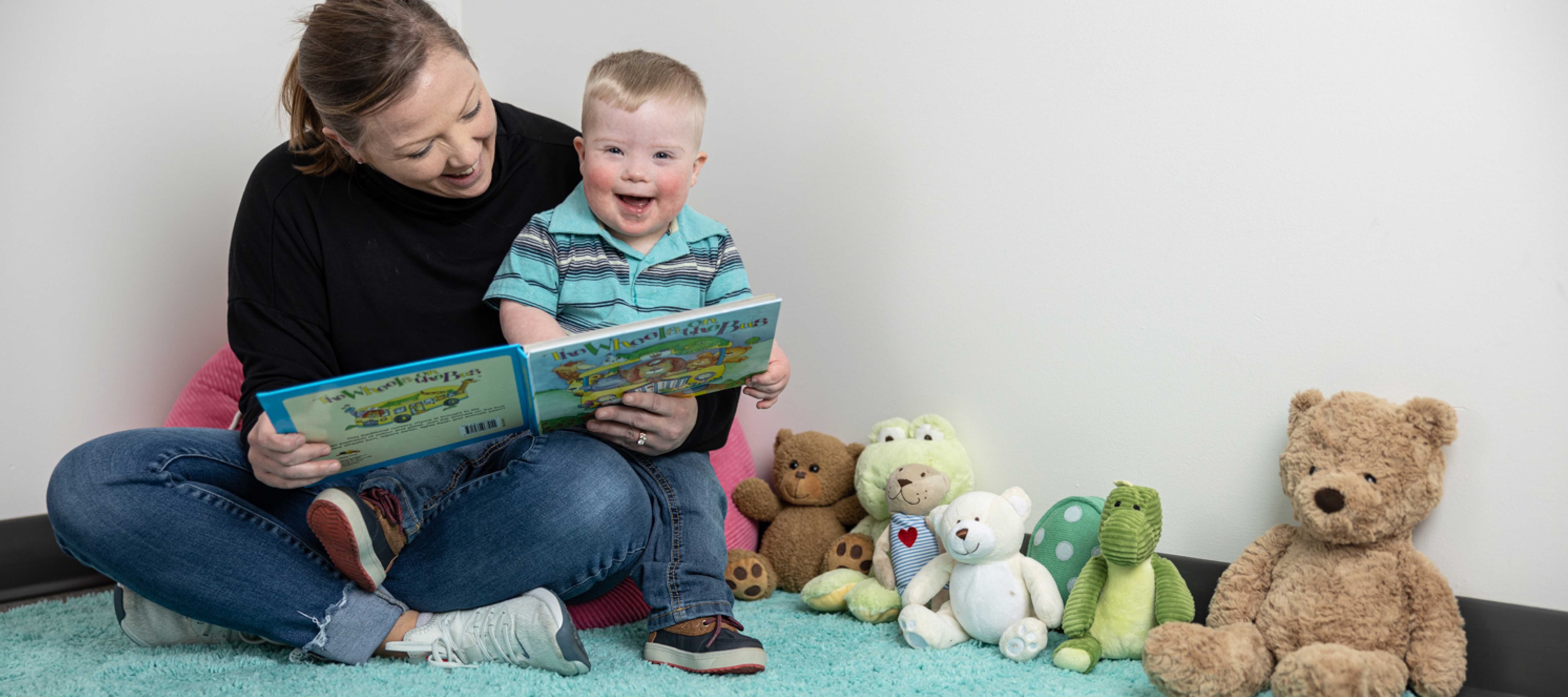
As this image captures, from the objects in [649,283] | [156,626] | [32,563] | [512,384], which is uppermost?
[649,283]

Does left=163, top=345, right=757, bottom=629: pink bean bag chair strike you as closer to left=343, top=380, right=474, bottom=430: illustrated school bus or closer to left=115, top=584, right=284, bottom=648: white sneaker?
left=115, top=584, right=284, bottom=648: white sneaker

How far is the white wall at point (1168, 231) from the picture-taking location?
1.13 m

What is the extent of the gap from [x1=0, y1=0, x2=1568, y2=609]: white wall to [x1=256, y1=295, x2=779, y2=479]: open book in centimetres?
54

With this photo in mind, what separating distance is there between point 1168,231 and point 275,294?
4.05 ft

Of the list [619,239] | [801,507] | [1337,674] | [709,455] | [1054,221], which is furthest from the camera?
[801,507]

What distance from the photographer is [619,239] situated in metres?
1.32

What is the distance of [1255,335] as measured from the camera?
1.28 m

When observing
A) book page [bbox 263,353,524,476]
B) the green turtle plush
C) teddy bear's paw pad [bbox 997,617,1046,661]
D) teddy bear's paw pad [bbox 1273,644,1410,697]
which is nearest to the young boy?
book page [bbox 263,353,524,476]

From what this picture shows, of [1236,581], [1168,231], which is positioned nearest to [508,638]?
[1236,581]

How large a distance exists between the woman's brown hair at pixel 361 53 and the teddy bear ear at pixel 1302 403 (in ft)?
3.89

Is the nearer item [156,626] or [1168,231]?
[156,626]

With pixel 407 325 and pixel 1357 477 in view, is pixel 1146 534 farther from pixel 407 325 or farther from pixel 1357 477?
pixel 407 325

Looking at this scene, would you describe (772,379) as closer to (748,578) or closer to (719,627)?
(719,627)

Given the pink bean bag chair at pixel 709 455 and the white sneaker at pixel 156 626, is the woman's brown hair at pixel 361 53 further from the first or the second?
the white sneaker at pixel 156 626
